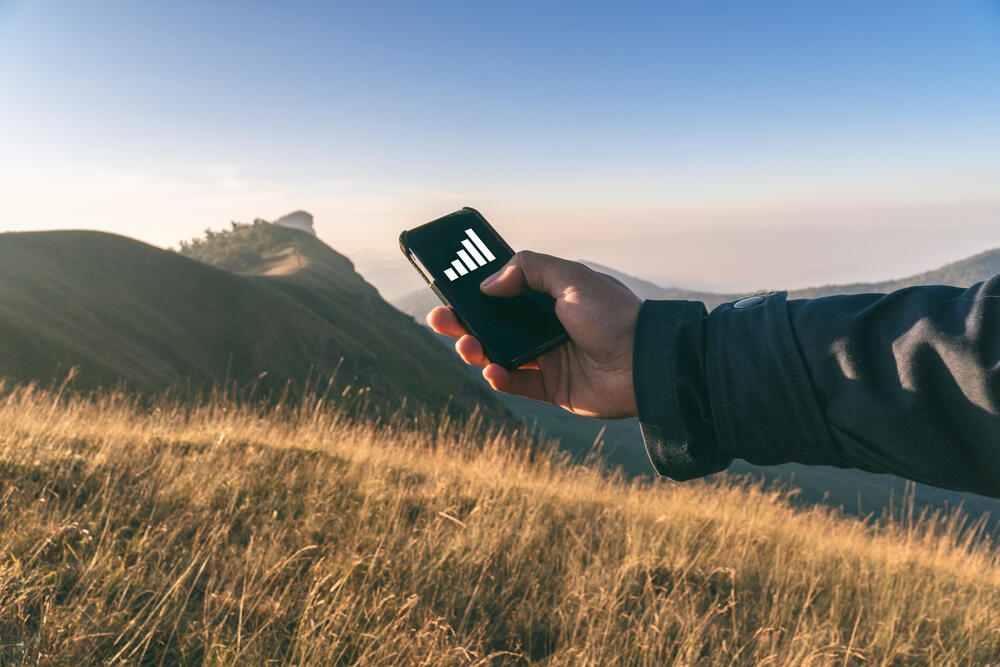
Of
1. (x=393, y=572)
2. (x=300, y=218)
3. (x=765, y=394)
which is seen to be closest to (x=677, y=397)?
(x=765, y=394)

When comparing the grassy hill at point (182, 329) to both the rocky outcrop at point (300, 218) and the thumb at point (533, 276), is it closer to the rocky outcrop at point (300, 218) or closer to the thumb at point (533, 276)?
the thumb at point (533, 276)

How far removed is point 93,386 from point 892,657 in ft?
55.3

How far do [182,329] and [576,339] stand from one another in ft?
89.6

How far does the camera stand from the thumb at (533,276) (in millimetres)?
2260

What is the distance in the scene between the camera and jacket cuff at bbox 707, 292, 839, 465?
1613mm

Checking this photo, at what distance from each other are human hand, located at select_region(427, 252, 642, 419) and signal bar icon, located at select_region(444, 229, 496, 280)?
6.6 inches

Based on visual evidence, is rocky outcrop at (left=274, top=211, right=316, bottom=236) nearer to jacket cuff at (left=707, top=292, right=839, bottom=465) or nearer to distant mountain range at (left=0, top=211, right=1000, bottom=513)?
distant mountain range at (left=0, top=211, right=1000, bottom=513)

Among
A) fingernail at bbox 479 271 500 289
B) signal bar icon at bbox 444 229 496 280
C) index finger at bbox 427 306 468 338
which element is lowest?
index finger at bbox 427 306 468 338

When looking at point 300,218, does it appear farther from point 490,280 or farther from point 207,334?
point 490,280

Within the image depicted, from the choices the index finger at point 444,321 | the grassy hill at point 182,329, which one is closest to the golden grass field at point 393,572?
the index finger at point 444,321

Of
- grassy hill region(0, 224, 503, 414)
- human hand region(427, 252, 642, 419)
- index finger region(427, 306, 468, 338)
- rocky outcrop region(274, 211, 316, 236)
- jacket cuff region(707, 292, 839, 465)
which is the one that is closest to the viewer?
jacket cuff region(707, 292, 839, 465)

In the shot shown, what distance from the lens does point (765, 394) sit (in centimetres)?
165

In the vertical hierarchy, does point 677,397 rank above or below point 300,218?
below

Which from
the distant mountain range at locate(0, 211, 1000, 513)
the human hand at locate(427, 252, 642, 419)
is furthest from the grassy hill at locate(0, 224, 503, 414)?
the human hand at locate(427, 252, 642, 419)
